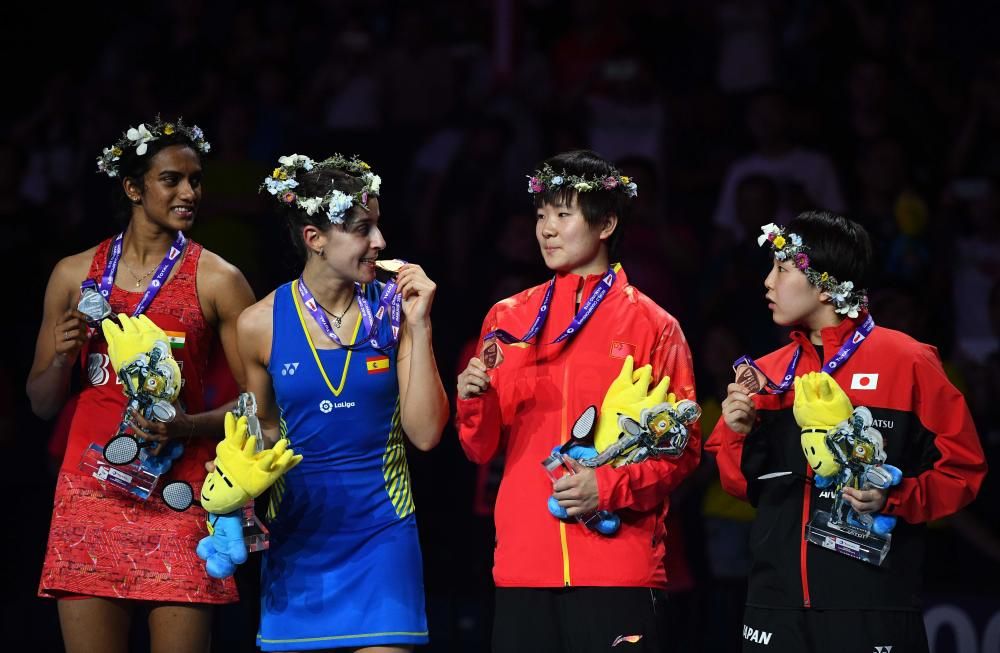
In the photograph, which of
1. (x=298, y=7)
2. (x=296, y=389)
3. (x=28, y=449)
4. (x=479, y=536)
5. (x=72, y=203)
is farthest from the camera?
(x=298, y=7)

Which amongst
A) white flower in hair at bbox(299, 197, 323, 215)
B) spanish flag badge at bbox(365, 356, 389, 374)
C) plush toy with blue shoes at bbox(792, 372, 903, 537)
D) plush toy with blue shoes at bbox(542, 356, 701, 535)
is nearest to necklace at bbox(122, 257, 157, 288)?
white flower in hair at bbox(299, 197, 323, 215)

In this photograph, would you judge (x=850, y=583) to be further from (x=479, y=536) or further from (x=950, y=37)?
(x=950, y=37)

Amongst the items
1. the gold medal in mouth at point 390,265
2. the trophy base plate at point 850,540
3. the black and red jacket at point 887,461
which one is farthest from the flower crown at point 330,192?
the trophy base plate at point 850,540

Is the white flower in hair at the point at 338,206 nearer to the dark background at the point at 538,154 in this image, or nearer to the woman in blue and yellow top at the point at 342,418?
the woman in blue and yellow top at the point at 342,418

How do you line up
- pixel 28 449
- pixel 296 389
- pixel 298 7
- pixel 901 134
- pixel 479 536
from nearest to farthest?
1. pixel 296 389
2. pixel 479 536
3. pixel 28 449
4. pixel 901 134
5. pixel 298 7

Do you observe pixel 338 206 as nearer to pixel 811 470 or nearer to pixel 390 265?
pixel 390 265

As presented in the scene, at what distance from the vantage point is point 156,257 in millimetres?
5094

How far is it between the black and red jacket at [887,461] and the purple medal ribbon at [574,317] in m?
0.60

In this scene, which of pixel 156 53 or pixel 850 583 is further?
Answer: pixel 156 53

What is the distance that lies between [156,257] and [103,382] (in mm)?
493

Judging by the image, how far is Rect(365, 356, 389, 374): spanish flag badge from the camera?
475 cm

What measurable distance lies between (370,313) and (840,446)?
1.64 m

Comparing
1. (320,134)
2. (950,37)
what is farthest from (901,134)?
(320,134)

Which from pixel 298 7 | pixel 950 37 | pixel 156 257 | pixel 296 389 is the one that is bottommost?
pixel 296 389
